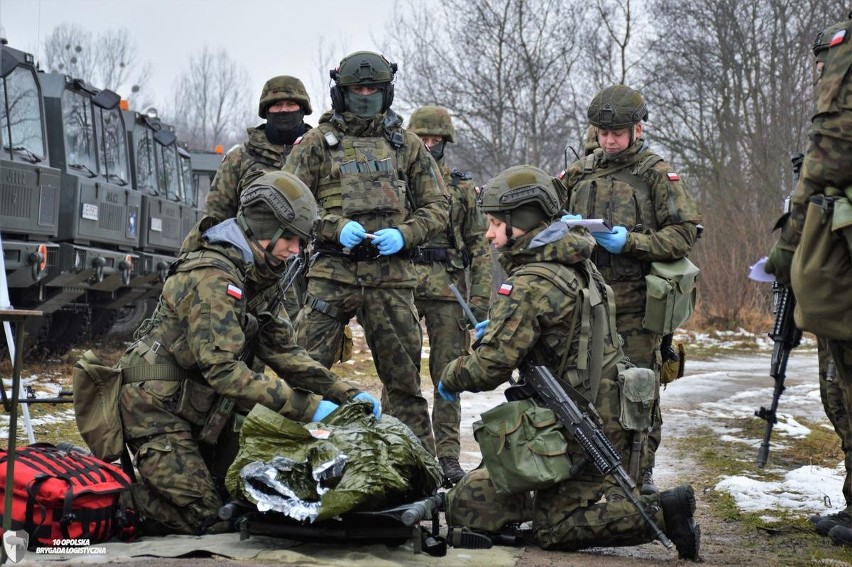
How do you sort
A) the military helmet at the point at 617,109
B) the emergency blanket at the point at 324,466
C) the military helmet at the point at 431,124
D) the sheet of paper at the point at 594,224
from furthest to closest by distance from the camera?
the military helmet at the point at 431,124 < the military helmet at the point at 617,109 < the sheet of paper at the point at 594,224 < the emergency blanket at the point at 324,466

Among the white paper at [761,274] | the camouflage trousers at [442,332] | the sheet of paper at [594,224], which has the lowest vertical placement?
the camouflage trousers at [442,332]

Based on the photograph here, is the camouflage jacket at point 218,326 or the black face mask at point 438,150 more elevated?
the black face mask at point 438,150

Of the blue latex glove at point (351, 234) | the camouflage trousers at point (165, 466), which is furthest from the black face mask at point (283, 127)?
the camouflage trousers at point (165, 466)

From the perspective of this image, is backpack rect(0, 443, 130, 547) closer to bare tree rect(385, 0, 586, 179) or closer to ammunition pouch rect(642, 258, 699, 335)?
ammunition pouch rect(642, 258, 699, 335)

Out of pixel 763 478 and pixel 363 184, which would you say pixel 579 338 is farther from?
pixel 763 478

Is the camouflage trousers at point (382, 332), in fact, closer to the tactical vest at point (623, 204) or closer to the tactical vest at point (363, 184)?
the tactical vest at point (363, 184)

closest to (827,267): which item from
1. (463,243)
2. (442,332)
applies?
(442,332)

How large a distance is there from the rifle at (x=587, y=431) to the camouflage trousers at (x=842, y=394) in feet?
3.22

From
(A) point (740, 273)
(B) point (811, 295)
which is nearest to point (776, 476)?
(B) point (811, 295)

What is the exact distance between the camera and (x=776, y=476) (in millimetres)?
6633

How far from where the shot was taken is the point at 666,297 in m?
5.93

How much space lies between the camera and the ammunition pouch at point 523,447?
4.43 meters

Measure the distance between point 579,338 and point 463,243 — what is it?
318 centimetres

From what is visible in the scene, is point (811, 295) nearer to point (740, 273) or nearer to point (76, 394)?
point (76, 394)
